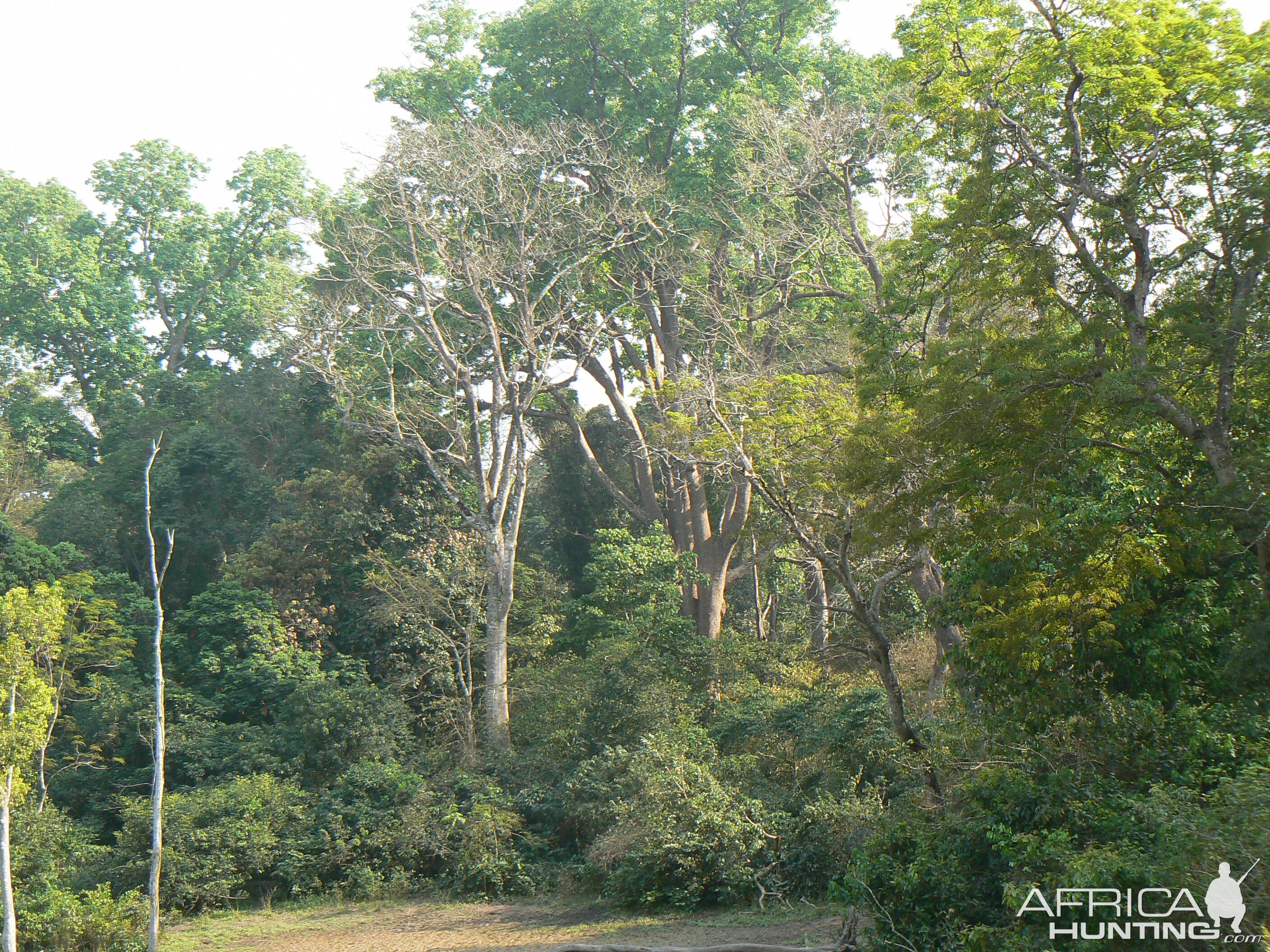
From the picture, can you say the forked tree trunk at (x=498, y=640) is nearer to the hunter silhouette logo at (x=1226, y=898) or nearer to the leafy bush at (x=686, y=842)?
the leafy bush at (x=686, y=842)

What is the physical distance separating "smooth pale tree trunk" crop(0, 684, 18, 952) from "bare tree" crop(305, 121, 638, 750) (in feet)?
25.8

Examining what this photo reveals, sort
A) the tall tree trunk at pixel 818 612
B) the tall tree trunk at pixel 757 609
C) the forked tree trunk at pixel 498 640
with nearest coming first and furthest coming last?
the forked tree trunk at pixel 498 640, the tall tree trunk at pixel 818 612, the tall tree trunk at pixel 757 609

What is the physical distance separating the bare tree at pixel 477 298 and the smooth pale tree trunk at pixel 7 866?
7855mm

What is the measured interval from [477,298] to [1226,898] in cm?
→ 1648

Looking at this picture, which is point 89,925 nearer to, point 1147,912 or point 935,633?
point 935,633

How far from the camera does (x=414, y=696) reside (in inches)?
813

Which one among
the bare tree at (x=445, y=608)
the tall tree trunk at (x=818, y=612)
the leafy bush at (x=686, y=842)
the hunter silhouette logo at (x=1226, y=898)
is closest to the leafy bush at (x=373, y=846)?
the bare tree at (x=445, y=608)

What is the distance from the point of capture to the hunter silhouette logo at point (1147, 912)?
5898 mm

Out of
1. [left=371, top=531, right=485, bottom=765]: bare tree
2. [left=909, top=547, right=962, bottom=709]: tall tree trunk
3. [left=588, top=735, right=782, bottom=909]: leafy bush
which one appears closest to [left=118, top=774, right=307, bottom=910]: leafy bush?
[left=371, top=531, right=485, bottom=765]: bare tree

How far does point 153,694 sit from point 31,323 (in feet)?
73.0

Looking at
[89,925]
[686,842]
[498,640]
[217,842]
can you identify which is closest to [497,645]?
[498,640]

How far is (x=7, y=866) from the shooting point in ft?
46.0

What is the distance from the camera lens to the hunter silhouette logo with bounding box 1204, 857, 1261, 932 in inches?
230

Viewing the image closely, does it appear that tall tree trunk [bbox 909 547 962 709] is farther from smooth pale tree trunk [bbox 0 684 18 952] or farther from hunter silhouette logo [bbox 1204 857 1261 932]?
smooth pale tree trunk [bbox 0 684 18 952]
